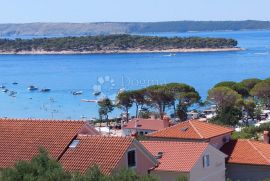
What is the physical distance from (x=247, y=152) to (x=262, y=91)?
2981cm

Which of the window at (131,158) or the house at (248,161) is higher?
the window at (131,158)

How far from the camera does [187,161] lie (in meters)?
14.2

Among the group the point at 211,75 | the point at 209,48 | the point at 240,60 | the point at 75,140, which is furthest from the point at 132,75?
the point at 75,140

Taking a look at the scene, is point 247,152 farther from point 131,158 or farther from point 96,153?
point 96,153

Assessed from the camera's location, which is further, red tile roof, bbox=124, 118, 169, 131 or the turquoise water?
the turquoise water

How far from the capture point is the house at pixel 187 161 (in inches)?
547

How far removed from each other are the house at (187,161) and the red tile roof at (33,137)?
1.91 meters

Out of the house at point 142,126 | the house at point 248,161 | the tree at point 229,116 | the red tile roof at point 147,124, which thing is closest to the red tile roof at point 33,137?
the house at point 248,161

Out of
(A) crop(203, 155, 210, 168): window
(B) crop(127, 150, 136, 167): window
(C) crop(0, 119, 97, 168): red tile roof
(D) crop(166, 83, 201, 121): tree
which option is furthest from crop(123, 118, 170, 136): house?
(B) crop(127, 150, 136, 167): window

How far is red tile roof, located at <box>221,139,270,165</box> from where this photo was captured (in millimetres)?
17547

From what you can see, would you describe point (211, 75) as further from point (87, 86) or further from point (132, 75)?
point (87, 86)

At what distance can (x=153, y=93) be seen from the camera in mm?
46750

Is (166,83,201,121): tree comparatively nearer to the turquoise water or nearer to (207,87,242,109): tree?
(207,87,242,109): tree

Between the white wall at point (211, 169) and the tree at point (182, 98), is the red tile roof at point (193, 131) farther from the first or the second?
the tree at point (182, 98)
